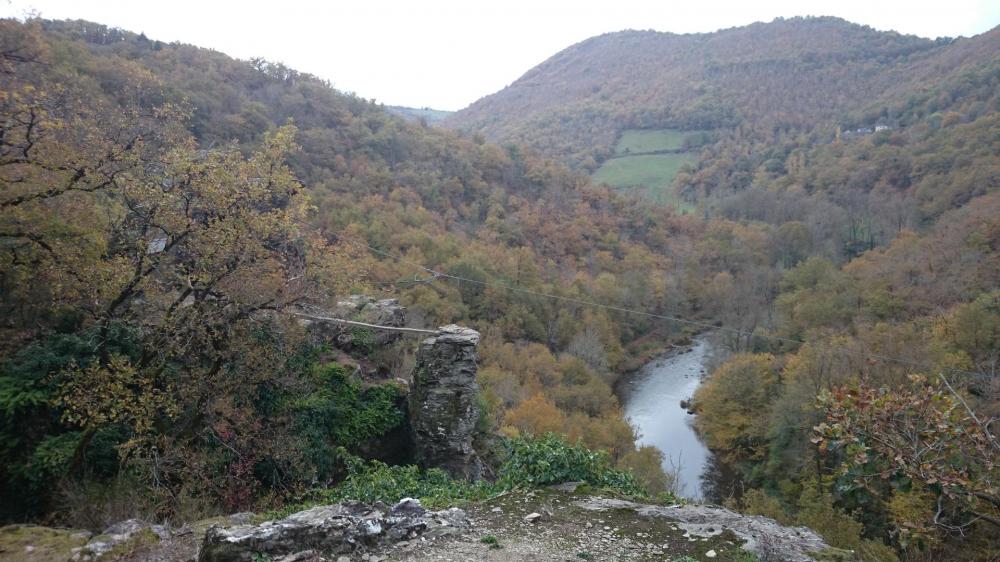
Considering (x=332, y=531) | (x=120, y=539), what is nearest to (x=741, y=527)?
(x=332, y=531)

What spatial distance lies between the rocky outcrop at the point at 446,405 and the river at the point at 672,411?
17.1 metres

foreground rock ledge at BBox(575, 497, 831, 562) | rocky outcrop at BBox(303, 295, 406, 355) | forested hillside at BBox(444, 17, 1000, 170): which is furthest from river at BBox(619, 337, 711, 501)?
forested hillside at BBox(444, 17, 1000, 170)

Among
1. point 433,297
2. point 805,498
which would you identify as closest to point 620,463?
point 805,498

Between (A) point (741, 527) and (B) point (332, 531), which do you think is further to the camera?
(A) point (741, 527)

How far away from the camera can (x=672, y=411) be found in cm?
3950

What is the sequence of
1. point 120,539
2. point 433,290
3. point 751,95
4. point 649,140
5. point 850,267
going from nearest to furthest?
point 120,539, point 433,290, point 850,267, point 649,140, point 751,95

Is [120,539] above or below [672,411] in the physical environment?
above

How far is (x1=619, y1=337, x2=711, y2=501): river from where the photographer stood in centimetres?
3134

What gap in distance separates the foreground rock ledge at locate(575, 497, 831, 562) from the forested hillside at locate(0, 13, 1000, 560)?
1.57 m

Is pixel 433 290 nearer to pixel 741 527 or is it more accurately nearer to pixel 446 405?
pixel 446 405

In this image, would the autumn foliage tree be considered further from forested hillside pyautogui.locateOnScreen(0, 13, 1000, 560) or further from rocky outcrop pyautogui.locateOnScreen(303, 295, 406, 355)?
rocky outcrop pyautogui.locateOnScreen(303, 295, 406, 355)

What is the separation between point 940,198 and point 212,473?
7774cm

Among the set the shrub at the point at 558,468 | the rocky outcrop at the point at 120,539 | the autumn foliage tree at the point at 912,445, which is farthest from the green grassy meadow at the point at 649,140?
the autumn foliage tree at the point at 912,445

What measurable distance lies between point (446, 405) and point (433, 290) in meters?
24.9
